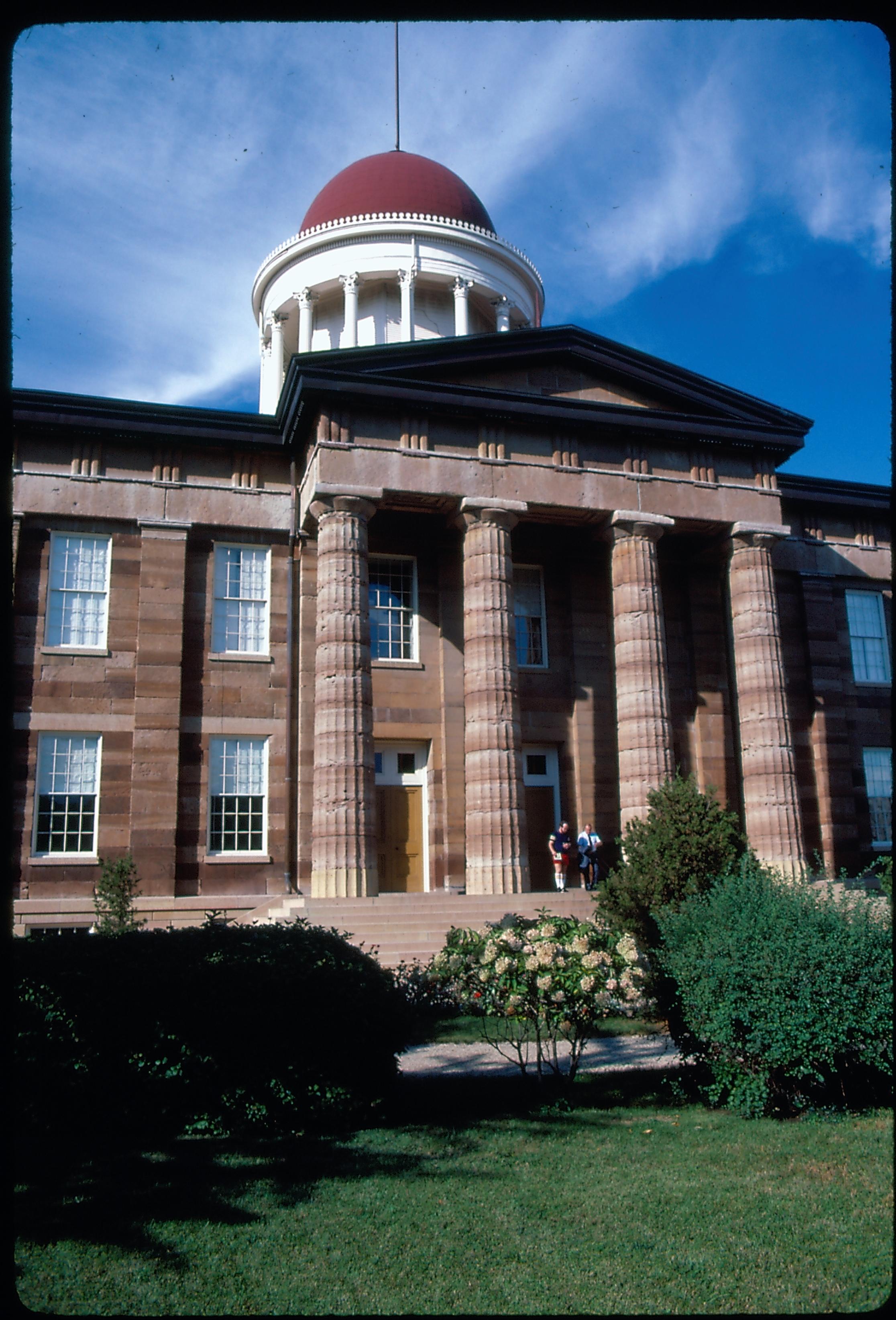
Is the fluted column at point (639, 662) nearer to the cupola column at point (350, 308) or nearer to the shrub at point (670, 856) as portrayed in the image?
the shrub at point (670, 856)

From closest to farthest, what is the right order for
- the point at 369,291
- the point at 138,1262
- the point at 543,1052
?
the point at 138,1262
the point at 543,1052
the point at 369,291

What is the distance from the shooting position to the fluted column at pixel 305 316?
42.7 m

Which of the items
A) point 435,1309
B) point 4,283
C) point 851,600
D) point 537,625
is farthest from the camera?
point 851,600

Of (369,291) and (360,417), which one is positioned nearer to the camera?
(360,417)

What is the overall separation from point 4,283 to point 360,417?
69.7 ft

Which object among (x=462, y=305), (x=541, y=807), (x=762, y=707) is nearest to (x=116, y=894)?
(x=541, y=807)

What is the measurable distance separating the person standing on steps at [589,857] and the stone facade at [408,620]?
40.5 inches

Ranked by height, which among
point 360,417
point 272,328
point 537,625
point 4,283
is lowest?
point 4,283

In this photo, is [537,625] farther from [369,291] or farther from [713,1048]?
[369,291]

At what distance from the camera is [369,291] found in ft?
144

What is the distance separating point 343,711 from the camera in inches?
899

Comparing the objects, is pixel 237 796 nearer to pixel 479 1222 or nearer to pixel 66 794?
pixel 66 794

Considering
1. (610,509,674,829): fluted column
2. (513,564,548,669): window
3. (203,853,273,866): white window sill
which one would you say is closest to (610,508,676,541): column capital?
(610,509,674,829): fluted column

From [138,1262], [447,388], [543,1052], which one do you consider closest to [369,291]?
[447,388]
